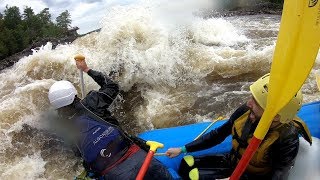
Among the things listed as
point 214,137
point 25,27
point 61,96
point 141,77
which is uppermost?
point 61,96

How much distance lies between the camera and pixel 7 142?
17.4 ft

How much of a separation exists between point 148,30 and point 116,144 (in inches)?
207

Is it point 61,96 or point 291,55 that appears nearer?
point 291,55

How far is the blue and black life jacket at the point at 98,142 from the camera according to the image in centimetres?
272

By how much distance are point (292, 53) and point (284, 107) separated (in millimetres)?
338

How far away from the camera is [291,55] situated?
7.07 ft

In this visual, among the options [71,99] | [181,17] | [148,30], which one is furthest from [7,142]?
[181,17]

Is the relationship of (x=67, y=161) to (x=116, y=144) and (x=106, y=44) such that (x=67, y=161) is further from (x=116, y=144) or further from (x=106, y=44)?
(x=106, y=44)

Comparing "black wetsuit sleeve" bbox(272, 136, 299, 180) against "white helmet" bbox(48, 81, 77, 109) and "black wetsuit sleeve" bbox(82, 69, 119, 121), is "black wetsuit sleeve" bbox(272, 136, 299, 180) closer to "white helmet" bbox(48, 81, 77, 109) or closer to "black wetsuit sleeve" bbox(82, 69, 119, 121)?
"black wetsuit sleeve" bbox(82, 69, 119, 121)

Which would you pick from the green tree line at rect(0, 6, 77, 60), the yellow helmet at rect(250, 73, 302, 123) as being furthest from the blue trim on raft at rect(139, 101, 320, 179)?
the green tree line at rect(0, 6, 77, 60)

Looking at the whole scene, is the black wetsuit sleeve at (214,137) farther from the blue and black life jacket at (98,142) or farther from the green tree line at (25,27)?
the green tree line at (25,27)

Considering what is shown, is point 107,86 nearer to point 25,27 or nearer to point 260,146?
point 260,146

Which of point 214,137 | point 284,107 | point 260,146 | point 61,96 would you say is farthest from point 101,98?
point 284,107

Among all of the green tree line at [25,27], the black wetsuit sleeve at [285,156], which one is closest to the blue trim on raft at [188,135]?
the black wetsuit sleeve at [285,156]
